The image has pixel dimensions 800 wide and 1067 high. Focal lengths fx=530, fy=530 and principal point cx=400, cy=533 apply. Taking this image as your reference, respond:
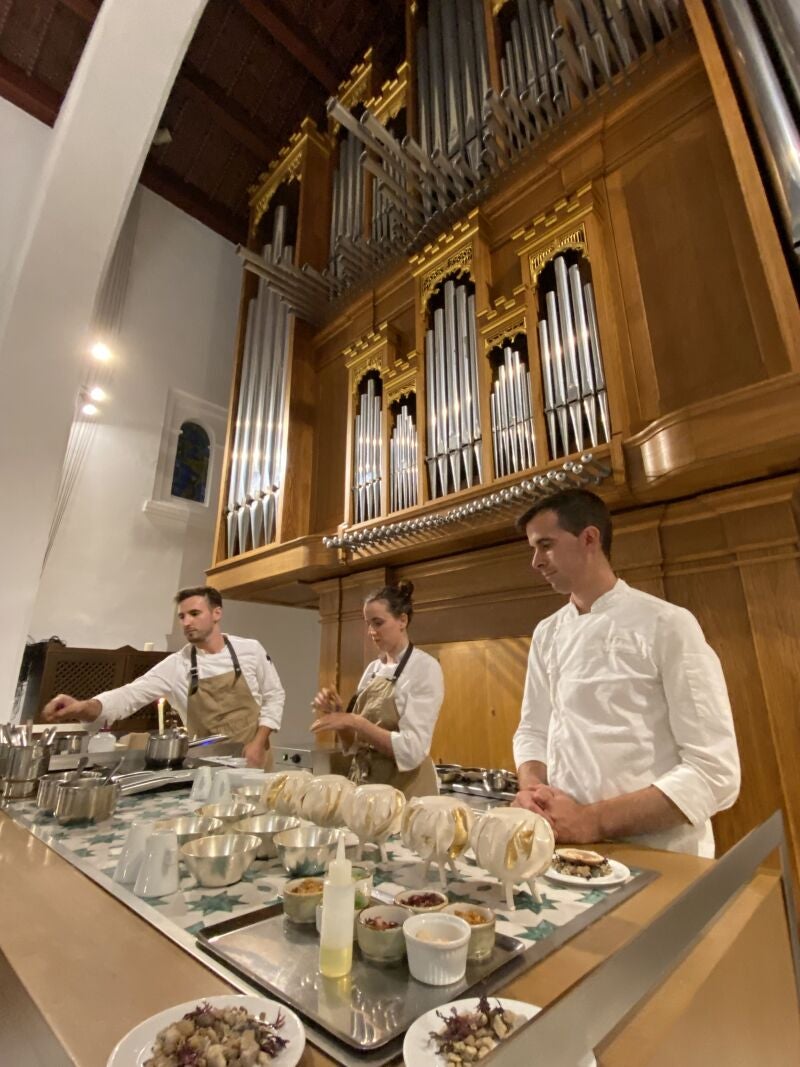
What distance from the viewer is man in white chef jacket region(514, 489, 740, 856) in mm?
1330

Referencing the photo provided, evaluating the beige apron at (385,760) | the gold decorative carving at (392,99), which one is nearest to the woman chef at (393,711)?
the beige apron at (385,760)

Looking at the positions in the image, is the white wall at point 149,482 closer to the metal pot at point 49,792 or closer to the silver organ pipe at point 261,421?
the silver organ pipe at point 261,421

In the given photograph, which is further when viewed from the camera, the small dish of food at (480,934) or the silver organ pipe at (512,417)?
the silver organ pipe at (512,417)

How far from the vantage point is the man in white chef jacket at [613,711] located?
1.33m

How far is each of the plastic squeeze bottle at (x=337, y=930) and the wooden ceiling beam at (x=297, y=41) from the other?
7.69 meters

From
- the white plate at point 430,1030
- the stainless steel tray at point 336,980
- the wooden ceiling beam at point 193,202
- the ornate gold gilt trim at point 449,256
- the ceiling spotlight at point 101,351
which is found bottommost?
the stainless steel tray at point 336,980

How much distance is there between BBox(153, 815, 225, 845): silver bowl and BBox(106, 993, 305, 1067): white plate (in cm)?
64

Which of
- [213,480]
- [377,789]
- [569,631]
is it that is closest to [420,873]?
[377,789]

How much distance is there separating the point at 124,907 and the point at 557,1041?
2.82 ft

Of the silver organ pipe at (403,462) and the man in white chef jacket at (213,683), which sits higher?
the silver organ pipe at (403,462)

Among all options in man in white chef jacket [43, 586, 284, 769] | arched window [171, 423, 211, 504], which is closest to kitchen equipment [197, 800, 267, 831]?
man in white chef jacket [43, 586, 284, 769]

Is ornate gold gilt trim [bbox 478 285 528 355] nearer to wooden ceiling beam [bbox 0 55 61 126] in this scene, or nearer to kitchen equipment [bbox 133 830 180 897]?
kitchen equipment [bbox 133 830 180 897]

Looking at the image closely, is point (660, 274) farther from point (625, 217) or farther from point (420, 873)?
point (420, 873)

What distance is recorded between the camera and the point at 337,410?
486 cm
